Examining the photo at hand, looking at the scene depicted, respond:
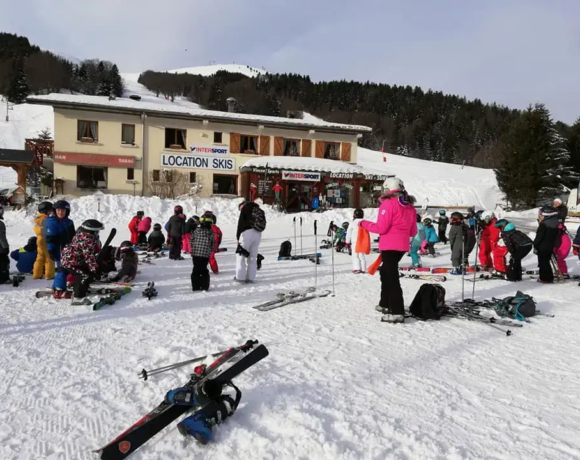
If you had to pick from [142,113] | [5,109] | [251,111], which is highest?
[251,111]

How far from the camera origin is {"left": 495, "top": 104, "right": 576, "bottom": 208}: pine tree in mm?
29078

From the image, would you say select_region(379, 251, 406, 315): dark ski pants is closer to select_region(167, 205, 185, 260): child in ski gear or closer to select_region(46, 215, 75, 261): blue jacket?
select_region(46, 215, 75, 261): blue jacket

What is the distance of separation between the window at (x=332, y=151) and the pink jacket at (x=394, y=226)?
81.1 ft

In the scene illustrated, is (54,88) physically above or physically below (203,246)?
above

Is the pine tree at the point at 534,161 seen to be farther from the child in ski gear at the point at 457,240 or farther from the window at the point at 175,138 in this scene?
the window at the point at 175,138

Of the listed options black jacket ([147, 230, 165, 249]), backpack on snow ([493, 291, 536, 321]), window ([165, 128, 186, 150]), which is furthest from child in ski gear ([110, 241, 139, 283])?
window ([165, 128, 186, 150])

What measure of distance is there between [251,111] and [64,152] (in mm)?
65835

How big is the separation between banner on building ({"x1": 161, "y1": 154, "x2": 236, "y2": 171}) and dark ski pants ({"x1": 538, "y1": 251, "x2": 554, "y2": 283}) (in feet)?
71.1

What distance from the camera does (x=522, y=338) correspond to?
4469 mm

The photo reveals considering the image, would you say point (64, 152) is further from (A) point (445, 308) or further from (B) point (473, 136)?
(B) point (473, 136)

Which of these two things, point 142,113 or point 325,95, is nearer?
point 142,113

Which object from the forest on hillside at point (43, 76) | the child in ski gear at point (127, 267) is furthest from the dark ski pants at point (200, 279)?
the forest on hillside at point (43, 76)

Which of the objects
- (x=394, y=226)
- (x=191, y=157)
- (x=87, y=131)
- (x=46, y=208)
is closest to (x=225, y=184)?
(x=191, y=157)

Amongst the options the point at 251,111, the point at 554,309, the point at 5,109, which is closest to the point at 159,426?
the point at 554,309
